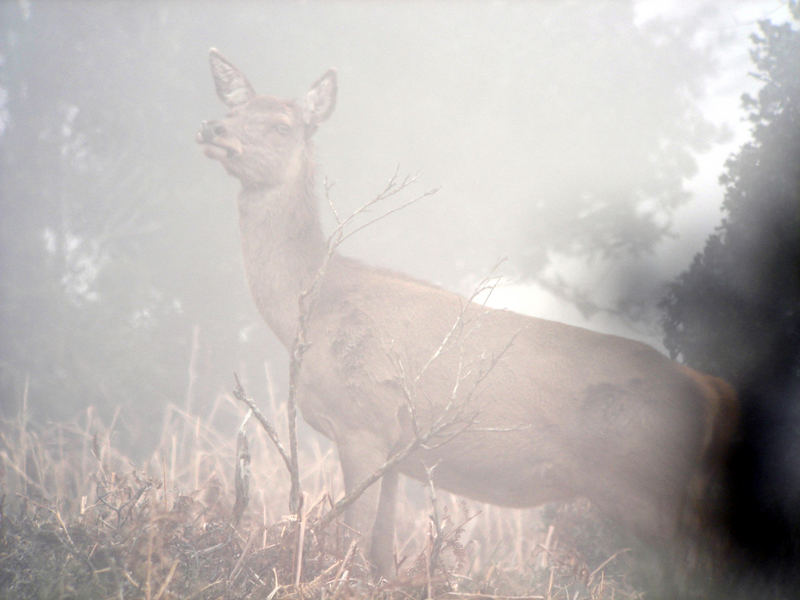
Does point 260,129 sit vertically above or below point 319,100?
below

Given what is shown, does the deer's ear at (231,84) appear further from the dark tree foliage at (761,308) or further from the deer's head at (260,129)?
the dark tree foliage at (761,308)

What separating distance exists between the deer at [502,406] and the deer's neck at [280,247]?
25 millimetres

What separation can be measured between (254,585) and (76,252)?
6.67 meters

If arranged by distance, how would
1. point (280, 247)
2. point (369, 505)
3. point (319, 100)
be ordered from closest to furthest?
point (369, 505), point (280, 247), point (319, 100)

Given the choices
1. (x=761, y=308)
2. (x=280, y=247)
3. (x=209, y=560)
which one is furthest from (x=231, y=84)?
(x=761, y=308)

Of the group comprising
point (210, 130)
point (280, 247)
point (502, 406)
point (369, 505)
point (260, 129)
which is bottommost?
point (369, 505)

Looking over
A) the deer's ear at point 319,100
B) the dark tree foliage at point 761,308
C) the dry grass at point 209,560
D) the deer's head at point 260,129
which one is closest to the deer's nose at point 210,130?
the deer's head at point 260,129

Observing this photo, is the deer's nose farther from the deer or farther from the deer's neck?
the deer's neck

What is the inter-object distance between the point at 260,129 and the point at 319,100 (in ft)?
1.62

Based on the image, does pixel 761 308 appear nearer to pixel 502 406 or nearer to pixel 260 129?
pixel 502 406

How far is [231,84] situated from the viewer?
4012 mm

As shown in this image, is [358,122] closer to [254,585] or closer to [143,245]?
[143,245]

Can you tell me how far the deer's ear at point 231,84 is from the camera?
398 cm

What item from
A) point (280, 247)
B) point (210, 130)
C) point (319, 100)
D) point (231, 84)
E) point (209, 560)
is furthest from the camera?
point (231, 84)
